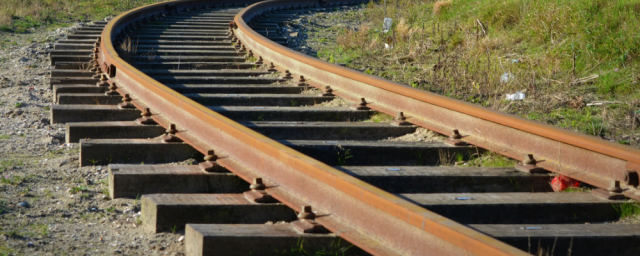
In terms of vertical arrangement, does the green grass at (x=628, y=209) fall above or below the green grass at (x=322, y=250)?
above

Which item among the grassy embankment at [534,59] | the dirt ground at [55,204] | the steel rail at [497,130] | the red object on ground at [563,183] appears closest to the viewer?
the dirt ground at [55,204]

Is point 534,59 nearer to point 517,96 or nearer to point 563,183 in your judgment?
point 517,96

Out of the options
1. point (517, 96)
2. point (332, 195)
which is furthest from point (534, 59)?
point (332, 195)

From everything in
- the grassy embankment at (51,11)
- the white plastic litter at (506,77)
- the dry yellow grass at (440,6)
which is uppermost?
the dry yellow grass at (440,6)

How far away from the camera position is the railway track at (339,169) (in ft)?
11.1

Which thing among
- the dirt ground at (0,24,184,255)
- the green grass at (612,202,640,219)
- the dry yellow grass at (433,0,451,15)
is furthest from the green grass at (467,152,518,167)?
the dry yellow grass at (433,0,451,15)

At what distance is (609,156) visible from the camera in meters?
4.24

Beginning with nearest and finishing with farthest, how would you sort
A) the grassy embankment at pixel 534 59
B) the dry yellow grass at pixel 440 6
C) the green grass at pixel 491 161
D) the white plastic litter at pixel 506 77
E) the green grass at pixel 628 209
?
1. the green grass at pixel 628 209
2. the green grass at pixel 491 161
3. the grassy embankment at pixel 534 59
4. the white plastic litter at pixel 506 77
5. the dry yellow grass at pixel 440 6

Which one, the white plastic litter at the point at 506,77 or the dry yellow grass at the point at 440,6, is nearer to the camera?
the white plastic litter at the point at 506,77

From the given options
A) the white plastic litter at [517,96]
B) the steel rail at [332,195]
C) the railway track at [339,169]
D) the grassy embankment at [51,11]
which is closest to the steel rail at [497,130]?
the railway track at [339,169]

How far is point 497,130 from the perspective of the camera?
512 centimetres

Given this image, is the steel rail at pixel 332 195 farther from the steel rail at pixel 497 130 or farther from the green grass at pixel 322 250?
the steel rail at pixel 497 130

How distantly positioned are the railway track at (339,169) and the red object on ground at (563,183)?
0.05 metres

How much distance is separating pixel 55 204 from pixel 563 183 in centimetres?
306
